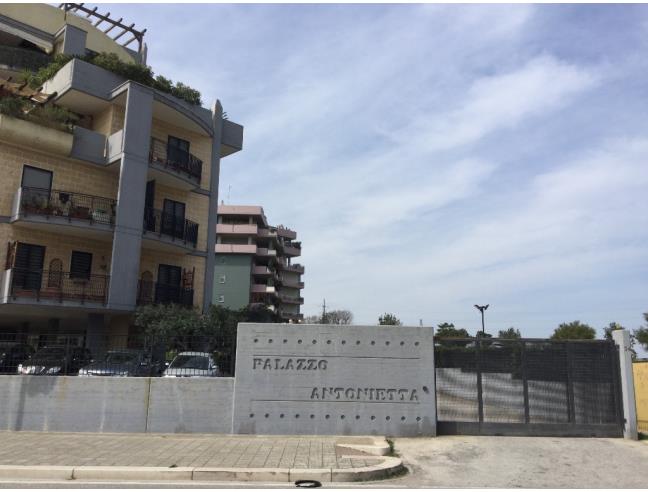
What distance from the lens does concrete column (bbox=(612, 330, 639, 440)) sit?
10.9 meters

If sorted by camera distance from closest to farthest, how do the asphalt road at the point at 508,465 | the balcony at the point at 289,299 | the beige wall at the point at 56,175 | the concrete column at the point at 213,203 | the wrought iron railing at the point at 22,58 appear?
the asphalt road at the point at 508,465
the beige wall at the point at 56,175
the wrought iron railing at the point at 22,58
the concrete column at the point at 213,203
the balcony at the point at 289,299

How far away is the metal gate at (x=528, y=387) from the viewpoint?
11.1 metres

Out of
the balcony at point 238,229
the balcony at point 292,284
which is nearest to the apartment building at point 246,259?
the balcony at point 238,229

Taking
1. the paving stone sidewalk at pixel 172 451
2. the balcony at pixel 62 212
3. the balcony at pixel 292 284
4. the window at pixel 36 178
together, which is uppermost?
the balcony at pixel 292 284

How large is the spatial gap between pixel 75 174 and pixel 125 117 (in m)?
3.26

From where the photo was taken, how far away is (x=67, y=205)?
21.1 metres

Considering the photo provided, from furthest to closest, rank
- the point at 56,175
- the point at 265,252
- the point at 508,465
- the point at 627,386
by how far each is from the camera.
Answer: the point at 265,252
the point at 56,175
the point at 627,386
the point at 508,465

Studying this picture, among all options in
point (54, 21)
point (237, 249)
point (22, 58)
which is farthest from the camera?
point (237, 249)

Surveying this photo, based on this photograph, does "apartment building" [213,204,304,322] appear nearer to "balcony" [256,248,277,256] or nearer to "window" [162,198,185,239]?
"balcony" [256,248,277,256]

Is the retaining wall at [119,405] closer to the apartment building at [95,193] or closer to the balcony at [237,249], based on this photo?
the apartment building at [95,193]

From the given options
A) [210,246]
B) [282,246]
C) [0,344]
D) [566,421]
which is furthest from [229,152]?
[282,246]

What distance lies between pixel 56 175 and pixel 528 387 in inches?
778

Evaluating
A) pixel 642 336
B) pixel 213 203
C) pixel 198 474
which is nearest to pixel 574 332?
pixel 642 336

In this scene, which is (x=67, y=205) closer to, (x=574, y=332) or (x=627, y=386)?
(x=627, y=386)
